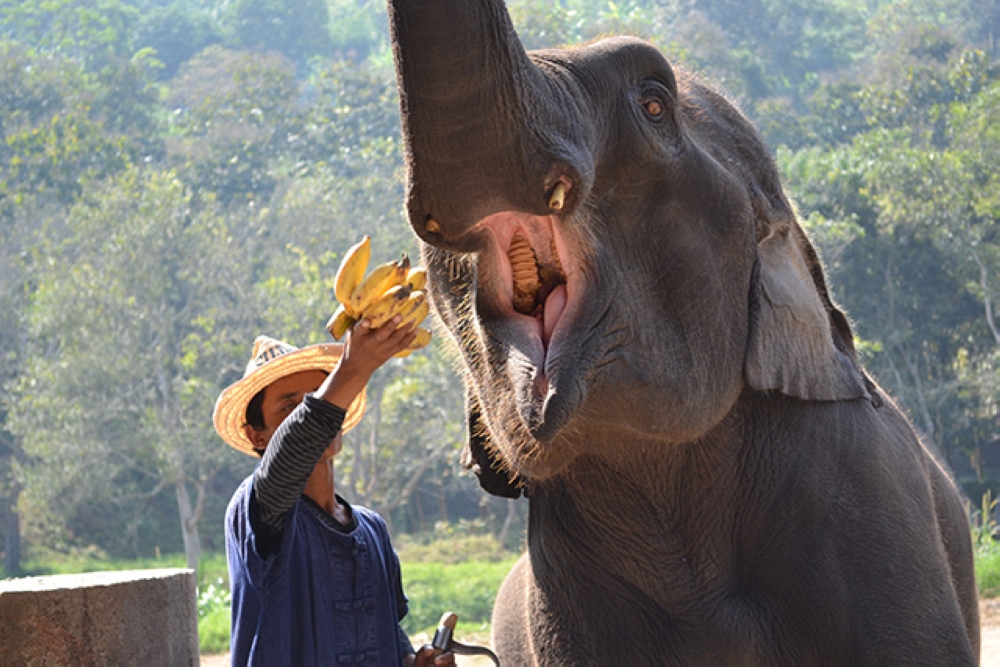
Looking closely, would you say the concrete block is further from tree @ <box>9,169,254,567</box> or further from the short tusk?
tree @ <box>9,169,254,567</box>

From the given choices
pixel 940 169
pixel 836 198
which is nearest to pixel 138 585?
pixel 940 169

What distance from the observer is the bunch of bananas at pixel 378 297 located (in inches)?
90.6

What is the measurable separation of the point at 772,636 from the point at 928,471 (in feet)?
2.33

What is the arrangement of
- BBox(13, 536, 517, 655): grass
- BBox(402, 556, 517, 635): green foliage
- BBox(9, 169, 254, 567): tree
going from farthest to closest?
BBox(9, 169, 254, 567): tree, BBox(402, 556, 517, 635): green foliage, BBox(13, 536, 517, 655): grass

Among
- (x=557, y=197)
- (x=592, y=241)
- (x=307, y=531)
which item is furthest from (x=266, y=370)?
(x=557, y=197)

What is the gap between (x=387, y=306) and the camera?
7.55 ft

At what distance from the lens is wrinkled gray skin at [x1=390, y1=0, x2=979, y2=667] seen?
2.04 metres

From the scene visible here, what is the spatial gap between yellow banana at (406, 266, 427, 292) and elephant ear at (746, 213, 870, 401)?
1.95 feet

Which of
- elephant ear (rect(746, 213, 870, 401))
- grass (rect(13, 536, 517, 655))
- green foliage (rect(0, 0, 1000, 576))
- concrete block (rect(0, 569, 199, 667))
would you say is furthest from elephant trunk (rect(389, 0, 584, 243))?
green foliage (rect(0, 0, 1000, 576))

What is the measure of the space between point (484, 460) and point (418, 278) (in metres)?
0.45

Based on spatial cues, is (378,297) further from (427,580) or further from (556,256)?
(427,580)

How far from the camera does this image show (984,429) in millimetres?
25547

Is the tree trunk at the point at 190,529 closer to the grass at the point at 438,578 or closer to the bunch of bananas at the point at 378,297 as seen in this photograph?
the grass at the point at 438,578

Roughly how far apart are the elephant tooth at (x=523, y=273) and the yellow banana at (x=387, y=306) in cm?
19
